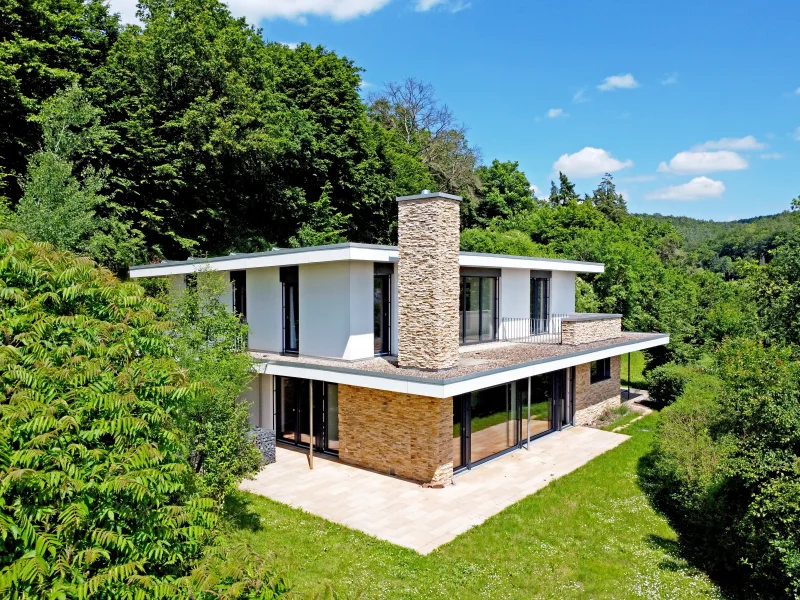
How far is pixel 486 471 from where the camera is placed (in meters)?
13.7

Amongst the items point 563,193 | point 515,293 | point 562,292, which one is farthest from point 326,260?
point 563,193

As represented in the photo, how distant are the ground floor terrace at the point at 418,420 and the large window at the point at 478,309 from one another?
9.36 ft

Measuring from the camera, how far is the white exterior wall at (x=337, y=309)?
1466cm

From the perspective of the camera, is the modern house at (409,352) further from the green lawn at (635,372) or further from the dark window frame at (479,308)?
the green lawn at (635,372)

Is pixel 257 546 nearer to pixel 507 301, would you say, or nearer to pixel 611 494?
pixel 611 494

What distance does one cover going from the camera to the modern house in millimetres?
12766

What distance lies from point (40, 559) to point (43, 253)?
10.00 ft

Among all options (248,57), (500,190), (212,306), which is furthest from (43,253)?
(500,190)

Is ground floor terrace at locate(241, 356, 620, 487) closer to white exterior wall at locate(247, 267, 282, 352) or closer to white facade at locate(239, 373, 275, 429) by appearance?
white facade at locate(239, 373, 275, 429)

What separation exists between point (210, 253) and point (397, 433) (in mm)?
21541

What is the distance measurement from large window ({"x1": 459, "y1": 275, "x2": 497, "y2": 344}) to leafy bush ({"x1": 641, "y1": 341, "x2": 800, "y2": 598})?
8220mm

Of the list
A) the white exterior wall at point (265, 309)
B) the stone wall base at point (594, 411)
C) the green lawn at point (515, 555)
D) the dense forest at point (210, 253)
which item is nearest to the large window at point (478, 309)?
the stone wall base at point (594, 411)

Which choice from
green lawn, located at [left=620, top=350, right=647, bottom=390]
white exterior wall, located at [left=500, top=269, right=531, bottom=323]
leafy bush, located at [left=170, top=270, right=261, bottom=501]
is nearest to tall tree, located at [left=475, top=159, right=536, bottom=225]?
green lawn, located at [left=620, top=350, right=647, bottom=390]

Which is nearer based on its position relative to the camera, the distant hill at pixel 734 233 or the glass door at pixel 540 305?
the glass door at pixel 540 305
